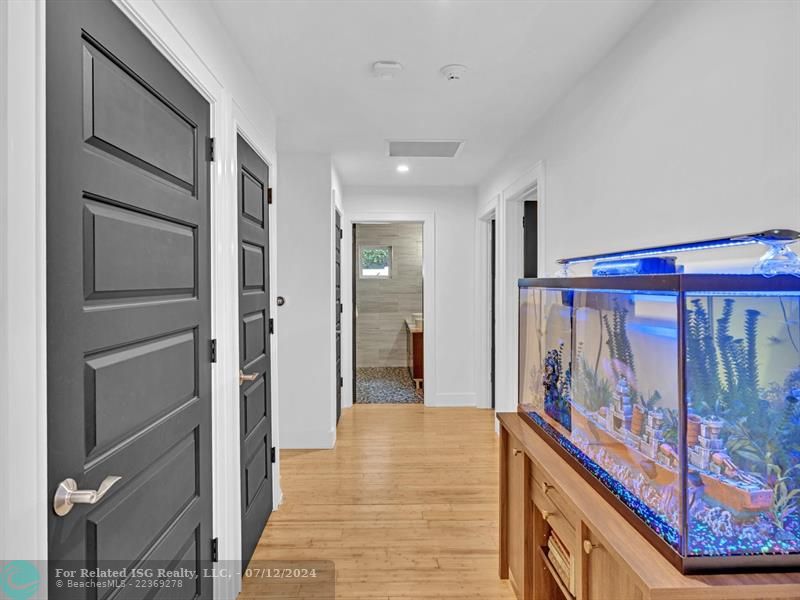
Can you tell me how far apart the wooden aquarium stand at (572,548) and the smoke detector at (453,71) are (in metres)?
1.73

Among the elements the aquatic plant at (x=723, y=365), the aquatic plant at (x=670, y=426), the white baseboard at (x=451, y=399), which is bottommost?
the white baseboard at (x=451, y=399)

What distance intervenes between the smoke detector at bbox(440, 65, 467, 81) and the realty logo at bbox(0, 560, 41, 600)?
7.88 ft

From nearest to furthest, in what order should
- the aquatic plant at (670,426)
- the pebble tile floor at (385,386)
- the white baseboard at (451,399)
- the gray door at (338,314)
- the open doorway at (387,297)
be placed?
the aquatic plant at (670,426)
the gray door at (338,314)
the white baseboard at (451,399)
the pebble tile floor at (385,386)
the open doorway at (387,297)

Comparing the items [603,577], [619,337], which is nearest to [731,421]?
[619,337]

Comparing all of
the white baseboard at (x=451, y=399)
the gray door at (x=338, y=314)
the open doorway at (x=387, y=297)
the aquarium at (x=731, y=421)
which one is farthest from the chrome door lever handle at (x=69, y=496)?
the open doorway at (x=387, y=297)

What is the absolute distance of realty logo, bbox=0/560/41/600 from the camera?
834 millimetres

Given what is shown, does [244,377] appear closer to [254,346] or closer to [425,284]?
[254,346]

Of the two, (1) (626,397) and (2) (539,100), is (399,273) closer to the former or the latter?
(2) (539,100)

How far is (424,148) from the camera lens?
3873 millimetres

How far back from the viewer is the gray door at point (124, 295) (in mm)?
964

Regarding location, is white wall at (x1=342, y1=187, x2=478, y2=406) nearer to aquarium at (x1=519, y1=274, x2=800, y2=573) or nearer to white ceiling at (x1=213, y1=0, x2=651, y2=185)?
white ceiling at (x1=213, y1=0, x2=651, y2=185)

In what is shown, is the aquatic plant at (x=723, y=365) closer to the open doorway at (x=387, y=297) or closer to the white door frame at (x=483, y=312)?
the white door frame at (x=483, y=312)

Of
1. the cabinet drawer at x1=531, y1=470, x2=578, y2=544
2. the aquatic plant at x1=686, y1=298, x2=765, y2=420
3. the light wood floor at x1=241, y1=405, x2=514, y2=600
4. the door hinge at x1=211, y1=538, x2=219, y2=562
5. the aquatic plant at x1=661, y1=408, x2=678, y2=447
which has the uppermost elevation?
the aquatic plant at x1=686, y1=298, x2=765, y2=420

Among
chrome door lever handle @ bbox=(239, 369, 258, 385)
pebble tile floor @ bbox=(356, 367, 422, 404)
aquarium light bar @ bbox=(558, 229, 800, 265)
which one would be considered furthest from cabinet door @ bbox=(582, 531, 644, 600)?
pebble tile floor @ bbox=(356, 367, 422, 404)
